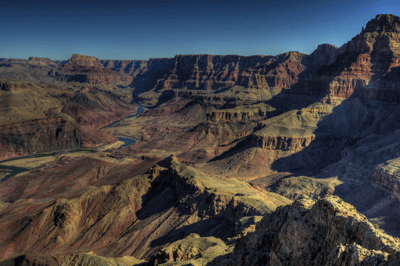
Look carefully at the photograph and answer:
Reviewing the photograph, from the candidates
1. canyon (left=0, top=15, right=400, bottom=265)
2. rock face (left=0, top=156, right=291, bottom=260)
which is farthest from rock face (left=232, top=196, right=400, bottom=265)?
rock face (left=0, top=156, right=291, bottom=260)

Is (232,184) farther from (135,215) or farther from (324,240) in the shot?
(324,240)

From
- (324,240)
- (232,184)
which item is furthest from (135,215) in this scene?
(324,240)

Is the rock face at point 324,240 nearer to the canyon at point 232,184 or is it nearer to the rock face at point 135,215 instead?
the canyon at point 232,184

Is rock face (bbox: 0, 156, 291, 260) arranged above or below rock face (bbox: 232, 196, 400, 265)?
below

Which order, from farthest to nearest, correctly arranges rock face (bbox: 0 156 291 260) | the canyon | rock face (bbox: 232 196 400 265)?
1. rock face (bbox: 0 156 291 260)
2. the canyon
3. rock face (bbox: 232 196 400 265)

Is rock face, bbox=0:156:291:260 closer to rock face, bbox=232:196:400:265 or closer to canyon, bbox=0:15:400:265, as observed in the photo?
canyon, bbox=0:15:400:265

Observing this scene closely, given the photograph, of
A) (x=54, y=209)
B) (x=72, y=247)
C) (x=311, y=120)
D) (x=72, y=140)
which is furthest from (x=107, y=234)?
(x=72, y=140)

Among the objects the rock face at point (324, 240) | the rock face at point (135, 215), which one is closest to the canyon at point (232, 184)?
the rock face at point (324, 240)
